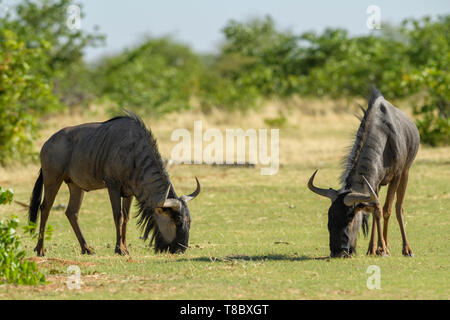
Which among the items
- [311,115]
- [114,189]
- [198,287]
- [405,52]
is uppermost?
[405,52]

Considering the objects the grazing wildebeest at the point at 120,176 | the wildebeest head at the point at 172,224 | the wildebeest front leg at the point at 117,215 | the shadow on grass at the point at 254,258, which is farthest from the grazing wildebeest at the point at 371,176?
the wildebeest front leg at the point at 117,215

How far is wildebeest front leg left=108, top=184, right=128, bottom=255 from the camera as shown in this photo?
9.43m

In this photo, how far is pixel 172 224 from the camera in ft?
29.0

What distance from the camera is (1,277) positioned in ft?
24.3

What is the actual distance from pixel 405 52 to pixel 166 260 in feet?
62.6

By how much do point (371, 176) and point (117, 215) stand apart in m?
3.10

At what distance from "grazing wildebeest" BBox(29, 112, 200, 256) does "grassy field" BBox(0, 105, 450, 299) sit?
32 cm

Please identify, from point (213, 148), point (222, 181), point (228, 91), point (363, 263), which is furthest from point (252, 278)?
point (228, 91)

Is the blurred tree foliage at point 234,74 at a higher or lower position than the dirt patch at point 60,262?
higher

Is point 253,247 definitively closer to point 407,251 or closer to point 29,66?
point 407,251

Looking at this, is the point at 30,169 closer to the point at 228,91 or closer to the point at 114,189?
the point at 114,189

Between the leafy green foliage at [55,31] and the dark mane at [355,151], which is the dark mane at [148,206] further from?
the leafy green foliage at [55,31]

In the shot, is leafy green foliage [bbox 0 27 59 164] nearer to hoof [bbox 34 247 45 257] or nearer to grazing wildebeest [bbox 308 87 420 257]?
hoof [bbox 34 247 45 257]

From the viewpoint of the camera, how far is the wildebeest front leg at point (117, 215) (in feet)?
30.9
